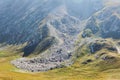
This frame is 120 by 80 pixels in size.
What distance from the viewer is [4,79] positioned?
181625 mm

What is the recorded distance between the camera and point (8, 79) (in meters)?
186

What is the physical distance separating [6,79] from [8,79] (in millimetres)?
1768

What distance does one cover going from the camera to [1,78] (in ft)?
598

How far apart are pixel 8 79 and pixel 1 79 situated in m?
8.64

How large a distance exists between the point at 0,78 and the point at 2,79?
3243mm

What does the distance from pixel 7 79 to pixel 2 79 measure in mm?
6872

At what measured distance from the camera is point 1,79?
6988 inches

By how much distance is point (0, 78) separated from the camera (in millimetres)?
180875

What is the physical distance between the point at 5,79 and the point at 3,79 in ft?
12.6

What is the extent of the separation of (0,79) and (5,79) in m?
6.85

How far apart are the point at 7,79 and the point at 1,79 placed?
7745 millimetres

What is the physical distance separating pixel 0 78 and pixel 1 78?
4.34ft

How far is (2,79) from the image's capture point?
17825 cm
